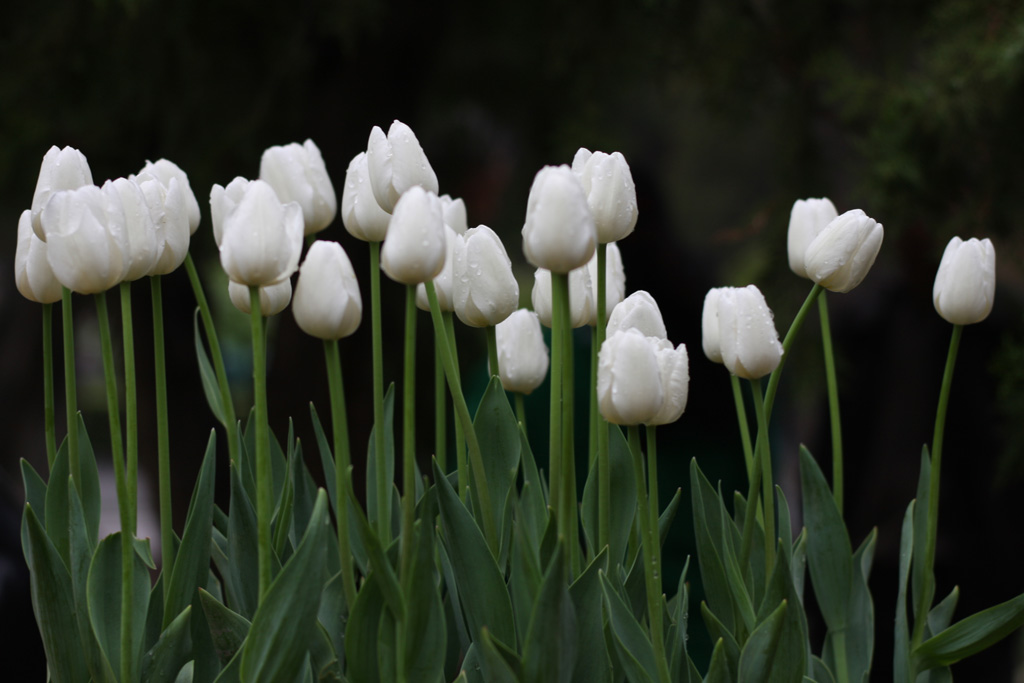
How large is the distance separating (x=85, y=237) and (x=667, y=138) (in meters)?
1.42

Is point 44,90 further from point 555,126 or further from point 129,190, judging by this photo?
point 129,190

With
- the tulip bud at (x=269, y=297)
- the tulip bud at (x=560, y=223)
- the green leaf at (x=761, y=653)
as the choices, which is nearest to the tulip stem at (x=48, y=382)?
the tulip bud at (x=269, y=297)

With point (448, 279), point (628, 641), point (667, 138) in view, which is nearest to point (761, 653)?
point (628, 641)

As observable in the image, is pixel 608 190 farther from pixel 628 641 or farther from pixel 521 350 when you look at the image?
pixel 628 641

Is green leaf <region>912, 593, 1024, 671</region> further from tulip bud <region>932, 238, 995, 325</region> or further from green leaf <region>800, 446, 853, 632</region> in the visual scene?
tulip bud <region>932, 238, 995, 325</region>

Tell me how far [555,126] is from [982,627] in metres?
0.91

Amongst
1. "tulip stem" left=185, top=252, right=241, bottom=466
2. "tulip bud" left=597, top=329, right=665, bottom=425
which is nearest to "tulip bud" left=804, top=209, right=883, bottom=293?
"tulip bud" left=597, top=329, right=665, bottom=425

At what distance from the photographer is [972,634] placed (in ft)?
1.86

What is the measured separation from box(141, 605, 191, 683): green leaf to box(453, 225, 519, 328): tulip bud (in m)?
0.24

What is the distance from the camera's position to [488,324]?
0.57 m

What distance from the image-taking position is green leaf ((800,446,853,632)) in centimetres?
65

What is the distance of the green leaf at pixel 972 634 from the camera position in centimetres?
55

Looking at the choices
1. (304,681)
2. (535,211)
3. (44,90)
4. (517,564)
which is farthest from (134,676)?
(44,90)

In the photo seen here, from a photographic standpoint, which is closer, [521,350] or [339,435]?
[339,435]
